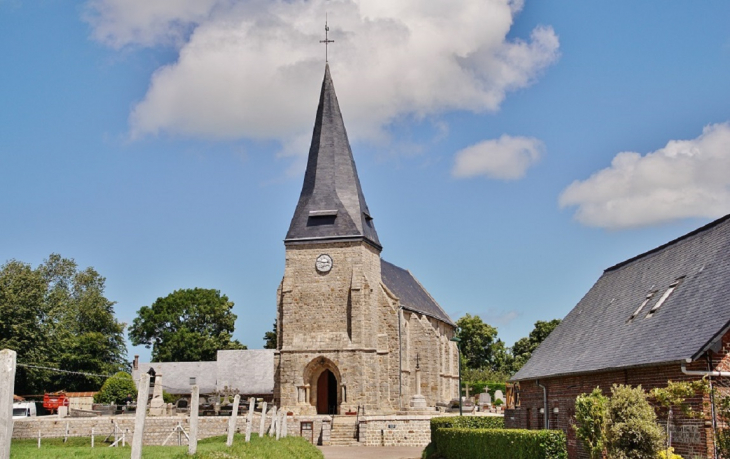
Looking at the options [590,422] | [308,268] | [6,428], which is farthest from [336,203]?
[6,428]

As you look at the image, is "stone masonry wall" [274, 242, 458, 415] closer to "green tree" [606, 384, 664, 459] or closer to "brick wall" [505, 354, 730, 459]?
"brick wall" [505, 354, 730, 459]

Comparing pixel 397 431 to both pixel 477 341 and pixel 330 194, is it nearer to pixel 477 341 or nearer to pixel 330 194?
pixel 330 194

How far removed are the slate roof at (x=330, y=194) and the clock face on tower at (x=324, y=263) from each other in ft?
3.38

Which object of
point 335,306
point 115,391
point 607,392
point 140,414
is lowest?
point 140,414

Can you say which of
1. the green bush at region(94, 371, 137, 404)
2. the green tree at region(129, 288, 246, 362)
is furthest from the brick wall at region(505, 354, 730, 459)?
the green tree at region(129, 288, 246, 362)

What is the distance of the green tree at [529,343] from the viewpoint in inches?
3155

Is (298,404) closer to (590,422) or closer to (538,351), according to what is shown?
(538,351)

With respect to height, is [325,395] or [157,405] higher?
[325,395]

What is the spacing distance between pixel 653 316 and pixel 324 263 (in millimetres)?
27559

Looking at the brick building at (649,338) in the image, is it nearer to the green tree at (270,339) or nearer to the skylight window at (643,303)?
the skylight window at (643,303)

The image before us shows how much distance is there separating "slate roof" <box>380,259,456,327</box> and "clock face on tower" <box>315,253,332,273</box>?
6492mm

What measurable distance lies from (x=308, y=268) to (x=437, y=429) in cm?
1774

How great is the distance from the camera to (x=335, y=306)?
1754 inches

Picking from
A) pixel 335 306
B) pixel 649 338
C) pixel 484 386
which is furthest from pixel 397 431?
pixel 484 386
